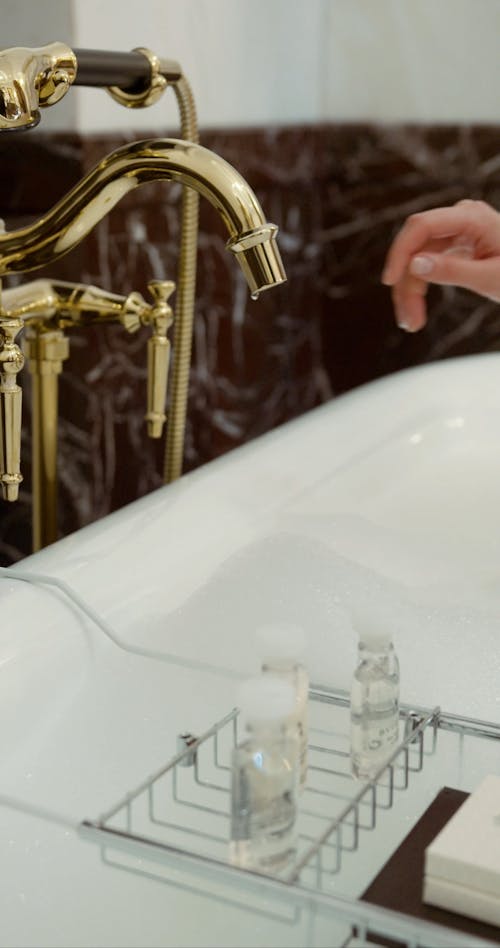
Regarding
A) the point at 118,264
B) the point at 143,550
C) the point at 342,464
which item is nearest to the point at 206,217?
the point at 118,264

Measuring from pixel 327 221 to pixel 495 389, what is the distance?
782mm

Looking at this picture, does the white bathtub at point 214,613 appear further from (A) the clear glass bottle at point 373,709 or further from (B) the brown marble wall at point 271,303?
(B) the brown marble wall at point 271,303

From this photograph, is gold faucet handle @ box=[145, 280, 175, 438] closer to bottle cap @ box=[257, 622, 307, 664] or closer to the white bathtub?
the white bathtub

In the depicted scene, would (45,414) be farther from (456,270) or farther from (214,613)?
(456,270)

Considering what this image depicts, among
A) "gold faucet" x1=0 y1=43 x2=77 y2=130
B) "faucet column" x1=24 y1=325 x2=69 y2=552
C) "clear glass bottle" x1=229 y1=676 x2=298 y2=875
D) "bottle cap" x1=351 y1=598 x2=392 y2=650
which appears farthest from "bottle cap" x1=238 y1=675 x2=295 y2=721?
"faucet column" x1=24 y1=325 x2=69 y2=552

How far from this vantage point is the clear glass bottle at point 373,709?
67 cm

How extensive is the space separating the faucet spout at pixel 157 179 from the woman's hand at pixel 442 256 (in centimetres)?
33

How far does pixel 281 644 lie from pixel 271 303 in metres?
1.48

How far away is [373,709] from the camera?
677mm

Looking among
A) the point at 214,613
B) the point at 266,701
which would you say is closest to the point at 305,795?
the point at 266,701

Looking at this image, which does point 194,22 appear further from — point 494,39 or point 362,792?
point 362,792

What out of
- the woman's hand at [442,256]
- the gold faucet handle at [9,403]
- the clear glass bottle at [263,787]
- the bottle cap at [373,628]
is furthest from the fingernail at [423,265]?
the clear glass bottle at [263,787]

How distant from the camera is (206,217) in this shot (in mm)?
1796

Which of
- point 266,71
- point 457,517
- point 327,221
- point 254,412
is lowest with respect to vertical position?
point 254,412
